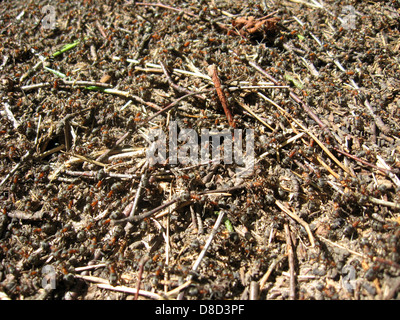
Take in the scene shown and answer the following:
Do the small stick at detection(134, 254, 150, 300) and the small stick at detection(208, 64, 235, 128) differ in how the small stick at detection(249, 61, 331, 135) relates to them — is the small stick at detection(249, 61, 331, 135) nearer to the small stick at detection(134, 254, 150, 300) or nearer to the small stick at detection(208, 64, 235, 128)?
the small stick at detection(208, 64, 235, 128)

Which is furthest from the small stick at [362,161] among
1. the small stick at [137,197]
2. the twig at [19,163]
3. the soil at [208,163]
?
the twig at [19,163]

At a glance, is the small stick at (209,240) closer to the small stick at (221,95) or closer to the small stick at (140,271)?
the small stick at (140,271)

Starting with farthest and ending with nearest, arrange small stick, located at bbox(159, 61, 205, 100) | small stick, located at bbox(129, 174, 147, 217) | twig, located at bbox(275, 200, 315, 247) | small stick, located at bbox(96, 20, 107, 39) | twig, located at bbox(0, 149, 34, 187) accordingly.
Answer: small stick, located at bbox(96, 20, 107, 39) → small stick, located at bbox(159, 61, 205, 100) → twig, located at bbox(0, 149, 34, 187) → small stick, located at bbox(129, 174, 147, 217) → twig, located at bbox(275, 200, 315, 247)

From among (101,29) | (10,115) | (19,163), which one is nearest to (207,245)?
(19,163)

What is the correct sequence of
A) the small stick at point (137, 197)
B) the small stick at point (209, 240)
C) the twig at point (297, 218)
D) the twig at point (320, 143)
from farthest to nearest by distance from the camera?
the twig at point (320, 143), the small stick at point (137, 197), the twig at point (297, 218), the small stick at point (209, 240)

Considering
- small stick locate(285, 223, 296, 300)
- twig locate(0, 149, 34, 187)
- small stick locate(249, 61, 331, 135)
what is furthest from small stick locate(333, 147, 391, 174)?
twig locate(0, 149, 34, 187)

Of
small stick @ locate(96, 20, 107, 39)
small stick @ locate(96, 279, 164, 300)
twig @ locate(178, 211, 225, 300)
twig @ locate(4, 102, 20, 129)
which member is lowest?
small stick @ locate(96, 279, 164, 300)

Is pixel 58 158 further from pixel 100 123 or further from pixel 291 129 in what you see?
pixel 291 129

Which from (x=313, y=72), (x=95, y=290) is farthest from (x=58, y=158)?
(x=313, y=72)
